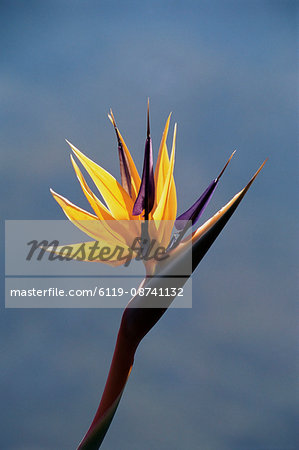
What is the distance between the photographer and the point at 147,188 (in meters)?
0.76

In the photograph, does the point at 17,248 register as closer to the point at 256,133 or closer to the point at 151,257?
the point at 256,133

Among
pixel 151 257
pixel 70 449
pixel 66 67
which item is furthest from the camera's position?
pixel 66 67

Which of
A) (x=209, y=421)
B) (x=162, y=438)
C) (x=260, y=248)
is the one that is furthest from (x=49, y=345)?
(x=260, y=248)

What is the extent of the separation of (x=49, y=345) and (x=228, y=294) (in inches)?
29.5

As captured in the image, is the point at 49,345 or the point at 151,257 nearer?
the point at 151,257

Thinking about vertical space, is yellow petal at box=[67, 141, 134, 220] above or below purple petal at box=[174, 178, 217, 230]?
above

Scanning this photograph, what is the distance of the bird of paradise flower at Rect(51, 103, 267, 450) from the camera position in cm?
74

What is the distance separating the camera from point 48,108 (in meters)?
2.06
